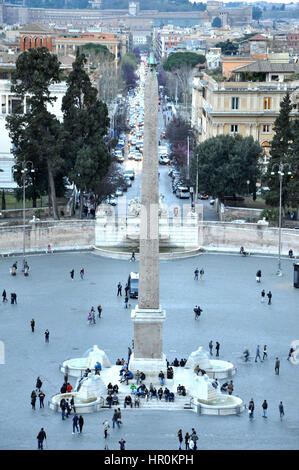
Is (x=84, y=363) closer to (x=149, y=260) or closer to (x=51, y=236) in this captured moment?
(x=149, y=260)

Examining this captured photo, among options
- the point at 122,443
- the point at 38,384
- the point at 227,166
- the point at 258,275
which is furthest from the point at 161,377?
the point at 227,166

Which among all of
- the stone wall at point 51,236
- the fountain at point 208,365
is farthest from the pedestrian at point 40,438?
the stone wall at point 51,236

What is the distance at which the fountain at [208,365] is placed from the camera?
36031 millimetres

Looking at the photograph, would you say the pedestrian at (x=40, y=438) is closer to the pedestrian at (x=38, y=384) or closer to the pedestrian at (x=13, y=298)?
the pedestrian at (x=38, y=384)

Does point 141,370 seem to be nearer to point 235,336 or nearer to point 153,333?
point 153,333

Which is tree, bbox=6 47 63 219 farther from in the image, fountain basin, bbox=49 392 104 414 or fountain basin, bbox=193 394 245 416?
fountain basin, bbox=193 394 245 416

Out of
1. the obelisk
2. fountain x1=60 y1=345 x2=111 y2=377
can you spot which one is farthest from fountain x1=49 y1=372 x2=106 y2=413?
fountain x1=60 y1=345 x2=111 y2=377

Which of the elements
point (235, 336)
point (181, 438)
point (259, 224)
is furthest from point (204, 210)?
point (181, 438)

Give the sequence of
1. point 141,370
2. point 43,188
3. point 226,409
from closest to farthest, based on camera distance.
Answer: point 226,409 < point 141,370 < point 43,188

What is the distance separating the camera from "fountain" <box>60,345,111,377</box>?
3603 centimetres

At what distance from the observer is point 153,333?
34.4m

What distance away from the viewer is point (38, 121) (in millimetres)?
57812
